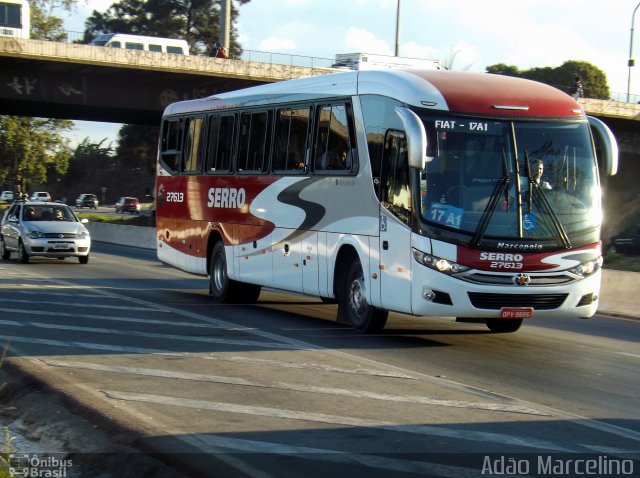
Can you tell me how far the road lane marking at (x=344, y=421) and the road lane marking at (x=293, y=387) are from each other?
3.08 ft

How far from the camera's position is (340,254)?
47.8 ft

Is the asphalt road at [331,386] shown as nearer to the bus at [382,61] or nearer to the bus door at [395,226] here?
the bus door at [395,226]

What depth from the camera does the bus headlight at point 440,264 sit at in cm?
1223

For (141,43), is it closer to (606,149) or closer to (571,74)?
(606,149)

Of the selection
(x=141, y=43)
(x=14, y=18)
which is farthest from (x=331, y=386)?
(x=141, y=43)

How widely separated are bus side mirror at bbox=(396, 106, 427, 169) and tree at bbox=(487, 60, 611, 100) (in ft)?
315

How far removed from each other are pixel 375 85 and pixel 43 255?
16075mm

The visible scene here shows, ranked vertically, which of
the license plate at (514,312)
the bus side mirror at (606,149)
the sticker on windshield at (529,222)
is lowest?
the license plate at (514,312)

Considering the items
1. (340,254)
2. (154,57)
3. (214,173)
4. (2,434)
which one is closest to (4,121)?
(154,57)

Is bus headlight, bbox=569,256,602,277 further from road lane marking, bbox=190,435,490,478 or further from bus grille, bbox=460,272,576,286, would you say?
road lane marking, bbox=190,435,490,478

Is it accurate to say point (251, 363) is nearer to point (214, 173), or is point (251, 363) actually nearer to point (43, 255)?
point (214, 173)

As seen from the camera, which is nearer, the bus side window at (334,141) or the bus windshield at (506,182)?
the bus windshield at (506,182)

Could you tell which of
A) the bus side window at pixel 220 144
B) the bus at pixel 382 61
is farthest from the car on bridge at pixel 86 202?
the bus side window at pixel 220 144

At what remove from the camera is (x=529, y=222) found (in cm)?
1245
